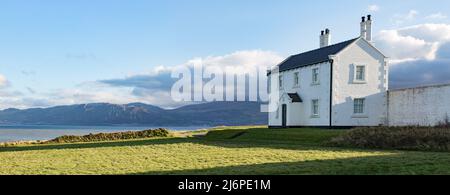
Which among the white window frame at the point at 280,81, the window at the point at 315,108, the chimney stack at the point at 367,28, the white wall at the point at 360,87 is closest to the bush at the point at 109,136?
the window at the point at 315,108

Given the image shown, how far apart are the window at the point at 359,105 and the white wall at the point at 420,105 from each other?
2.11 m

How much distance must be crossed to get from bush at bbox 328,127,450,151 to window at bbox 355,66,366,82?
12446 mm

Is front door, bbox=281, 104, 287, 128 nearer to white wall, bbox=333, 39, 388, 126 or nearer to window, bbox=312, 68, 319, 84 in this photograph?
window, bbox=312, 68, 319, 84

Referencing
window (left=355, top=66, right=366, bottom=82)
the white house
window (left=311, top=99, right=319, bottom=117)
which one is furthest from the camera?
window (left=311, top=99, right=319, bottom=117)

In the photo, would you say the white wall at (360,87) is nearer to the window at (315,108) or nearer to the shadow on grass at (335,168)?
the window at (315,108)

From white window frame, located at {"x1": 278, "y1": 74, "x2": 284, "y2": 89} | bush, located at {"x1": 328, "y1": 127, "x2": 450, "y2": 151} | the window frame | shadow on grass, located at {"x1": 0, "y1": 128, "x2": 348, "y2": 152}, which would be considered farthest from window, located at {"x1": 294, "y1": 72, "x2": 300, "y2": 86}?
bush, located at {"x1": 328, "y1": 127, "x2": 450, "y2": 151}

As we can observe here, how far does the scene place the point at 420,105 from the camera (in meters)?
33.9

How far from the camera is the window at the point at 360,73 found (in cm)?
3728

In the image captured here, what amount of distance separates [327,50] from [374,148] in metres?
18.6

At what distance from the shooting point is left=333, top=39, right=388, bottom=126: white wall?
36.6 meters

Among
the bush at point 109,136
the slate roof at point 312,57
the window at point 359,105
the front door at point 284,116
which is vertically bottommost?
the bush at point 109,136
